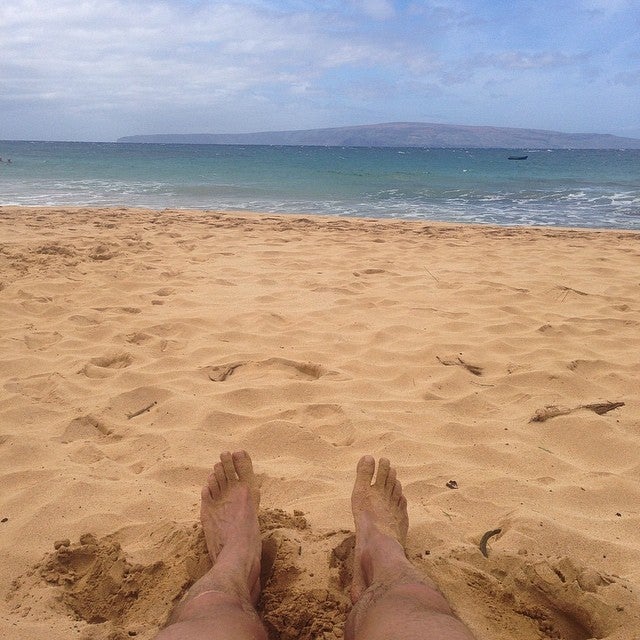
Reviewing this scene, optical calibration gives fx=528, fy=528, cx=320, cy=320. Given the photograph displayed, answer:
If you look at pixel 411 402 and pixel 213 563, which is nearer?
pixel 213 563

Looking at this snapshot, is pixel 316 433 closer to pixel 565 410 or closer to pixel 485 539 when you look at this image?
pixel 485 539

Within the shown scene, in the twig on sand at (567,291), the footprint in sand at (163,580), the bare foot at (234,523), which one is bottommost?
the footprint in sand at (163,580)

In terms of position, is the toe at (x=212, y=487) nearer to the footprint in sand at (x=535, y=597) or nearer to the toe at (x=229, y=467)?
the toe at (x=229, y=467)

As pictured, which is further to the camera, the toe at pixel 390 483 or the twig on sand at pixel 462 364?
the twig on sand at pixel 462 364

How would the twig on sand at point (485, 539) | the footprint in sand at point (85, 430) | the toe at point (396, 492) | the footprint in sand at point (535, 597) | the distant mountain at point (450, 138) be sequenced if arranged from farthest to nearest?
the distant mountain at point (450, 138) < the footprint in sand at point (85, 430) < the toe at point (396, 492) < the twig on sand at point (485, 539) < the footprint in sand at point (535, 597)

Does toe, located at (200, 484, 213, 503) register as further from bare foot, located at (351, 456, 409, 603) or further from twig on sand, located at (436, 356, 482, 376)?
twig on sand, located at (436, 356, 482, 376)

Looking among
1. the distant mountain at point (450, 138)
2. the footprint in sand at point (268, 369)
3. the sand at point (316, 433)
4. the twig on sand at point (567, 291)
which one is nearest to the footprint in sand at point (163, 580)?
the sand at point (316, 433)

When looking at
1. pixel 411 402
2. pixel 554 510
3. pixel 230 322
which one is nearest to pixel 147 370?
pixel 230 322

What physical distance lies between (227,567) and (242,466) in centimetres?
43

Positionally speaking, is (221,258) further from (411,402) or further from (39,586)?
(39,586)

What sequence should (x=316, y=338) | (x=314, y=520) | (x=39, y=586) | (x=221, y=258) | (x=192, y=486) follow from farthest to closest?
(x=221, y=258) → (x=316, y=338) → (x=192, y=486) → (x=314, y=520) → (x=39, y=586)

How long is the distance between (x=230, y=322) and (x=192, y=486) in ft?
5.12

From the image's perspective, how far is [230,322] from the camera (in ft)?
10.9

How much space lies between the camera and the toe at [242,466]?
1776 millimetres
